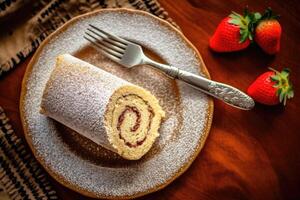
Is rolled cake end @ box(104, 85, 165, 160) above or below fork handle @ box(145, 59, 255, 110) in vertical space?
below

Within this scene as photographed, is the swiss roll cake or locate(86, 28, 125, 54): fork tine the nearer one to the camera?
the swiss roll cake

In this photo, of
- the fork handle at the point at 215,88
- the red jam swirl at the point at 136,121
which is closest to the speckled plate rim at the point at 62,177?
the fork handle at the point at 215,88

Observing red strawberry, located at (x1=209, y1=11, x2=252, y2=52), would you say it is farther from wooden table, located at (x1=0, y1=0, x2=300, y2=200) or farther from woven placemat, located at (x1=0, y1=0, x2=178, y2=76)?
woven placemat, located at (x1=0, y1=0, x2=178, y2=76)

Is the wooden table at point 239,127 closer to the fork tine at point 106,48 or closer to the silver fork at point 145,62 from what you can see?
the silver fork at point 145,62

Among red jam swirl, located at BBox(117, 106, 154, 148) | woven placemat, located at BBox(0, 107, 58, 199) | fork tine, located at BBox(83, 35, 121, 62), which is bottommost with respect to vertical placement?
woven placemat, located at BBox(0, 107, 58, 199)

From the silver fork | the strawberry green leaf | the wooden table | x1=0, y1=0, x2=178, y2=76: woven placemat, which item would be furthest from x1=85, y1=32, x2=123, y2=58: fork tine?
the strawberry green leaf

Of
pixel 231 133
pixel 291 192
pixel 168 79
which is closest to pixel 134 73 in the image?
pixel 168 79
